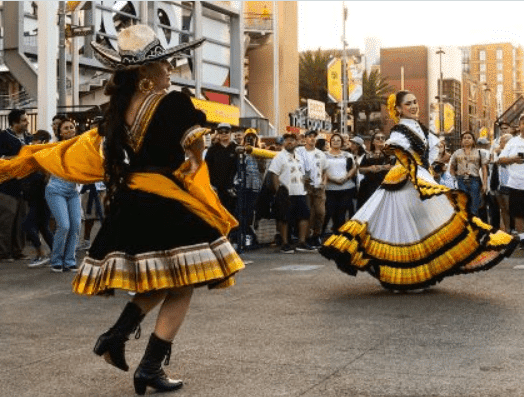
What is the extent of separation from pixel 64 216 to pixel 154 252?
5781 millimetres

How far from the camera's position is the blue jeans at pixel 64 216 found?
9.83 metres

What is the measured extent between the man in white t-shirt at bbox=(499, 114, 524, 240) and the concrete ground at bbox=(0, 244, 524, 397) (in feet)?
11.2

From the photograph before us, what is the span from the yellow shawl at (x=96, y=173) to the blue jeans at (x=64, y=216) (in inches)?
196

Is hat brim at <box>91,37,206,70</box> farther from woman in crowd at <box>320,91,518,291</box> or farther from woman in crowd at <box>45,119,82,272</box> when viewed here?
woman in crowd at <box>45,119,82,272</box>

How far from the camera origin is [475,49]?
190750 mm

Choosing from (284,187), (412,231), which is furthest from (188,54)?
(284,187)

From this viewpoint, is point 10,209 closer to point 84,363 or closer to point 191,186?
point 84,363

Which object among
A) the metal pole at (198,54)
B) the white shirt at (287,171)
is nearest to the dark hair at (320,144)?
the white shirt at (287,171)

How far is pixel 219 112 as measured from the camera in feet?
115

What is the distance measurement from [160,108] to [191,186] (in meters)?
0.40

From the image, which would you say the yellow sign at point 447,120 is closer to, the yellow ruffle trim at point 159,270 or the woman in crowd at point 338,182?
the woman in crowd at point 338,182

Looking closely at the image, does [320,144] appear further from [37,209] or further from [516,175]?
[37,209]

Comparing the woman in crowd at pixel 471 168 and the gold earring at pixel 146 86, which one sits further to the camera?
the woman in crowd at pixel 471 168

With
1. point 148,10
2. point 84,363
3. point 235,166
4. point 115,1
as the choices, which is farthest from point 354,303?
point 148,10
